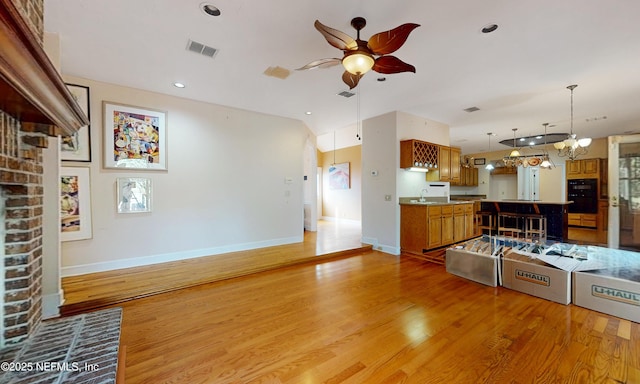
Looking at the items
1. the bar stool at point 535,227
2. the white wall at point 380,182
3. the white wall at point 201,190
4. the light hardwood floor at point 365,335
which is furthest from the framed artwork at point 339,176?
the light hardwood floor at point 365,335

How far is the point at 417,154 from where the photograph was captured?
486 centimetres

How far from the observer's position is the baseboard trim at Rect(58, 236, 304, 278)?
3.41m

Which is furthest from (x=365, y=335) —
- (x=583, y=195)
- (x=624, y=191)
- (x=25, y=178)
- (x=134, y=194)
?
(x=583, y=195)

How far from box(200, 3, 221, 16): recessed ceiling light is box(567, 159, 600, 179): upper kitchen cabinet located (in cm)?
996

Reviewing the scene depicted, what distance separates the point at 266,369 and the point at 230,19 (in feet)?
9.57

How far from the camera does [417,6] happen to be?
210 centimetres

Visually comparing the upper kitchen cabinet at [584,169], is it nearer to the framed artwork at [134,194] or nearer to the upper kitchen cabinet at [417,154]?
the upper kitchen cabinet at [417,154]

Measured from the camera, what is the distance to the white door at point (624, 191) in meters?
4.87

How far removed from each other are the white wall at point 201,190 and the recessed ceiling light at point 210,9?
2.37 meters

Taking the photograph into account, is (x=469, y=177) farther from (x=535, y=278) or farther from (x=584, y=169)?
(x=535, y=278)

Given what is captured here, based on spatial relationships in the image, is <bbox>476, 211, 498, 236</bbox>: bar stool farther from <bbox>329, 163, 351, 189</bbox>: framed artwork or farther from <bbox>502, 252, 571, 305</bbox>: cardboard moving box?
<bbox>329, 163, 351, 189</bbox>: framed artwork

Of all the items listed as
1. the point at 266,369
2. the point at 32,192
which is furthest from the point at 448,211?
the point at 32,192

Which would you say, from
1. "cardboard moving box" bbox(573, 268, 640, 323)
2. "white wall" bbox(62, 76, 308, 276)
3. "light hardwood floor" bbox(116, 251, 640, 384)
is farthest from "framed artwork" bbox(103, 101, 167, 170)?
"cardboard moving box" bbox(573, 268, 640, 323)

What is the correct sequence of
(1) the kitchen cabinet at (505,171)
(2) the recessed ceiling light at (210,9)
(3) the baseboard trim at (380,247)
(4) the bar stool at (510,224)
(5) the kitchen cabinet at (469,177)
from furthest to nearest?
(5) the kitchen cabinet at (469,177)
(1) the kitchen cabinet at (505,171)
(4) the bar stool at (510,224)
(3) the baseboard trim at (380,247)
(2) the recessed ceiling light at (210,9)
